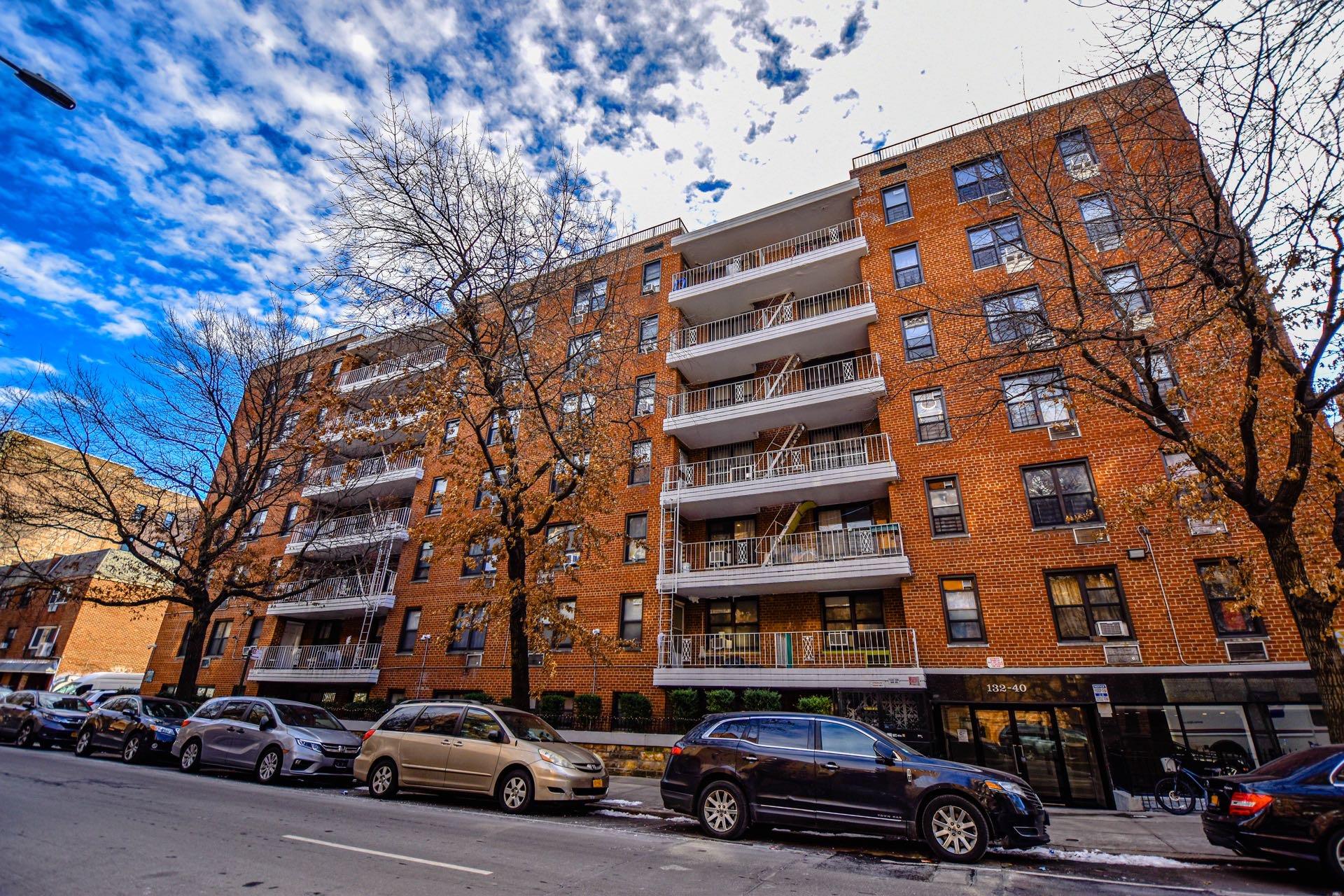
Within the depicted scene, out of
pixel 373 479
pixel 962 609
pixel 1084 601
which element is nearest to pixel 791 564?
pixel 962 609

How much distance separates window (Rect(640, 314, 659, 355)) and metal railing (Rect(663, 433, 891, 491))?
491 cm

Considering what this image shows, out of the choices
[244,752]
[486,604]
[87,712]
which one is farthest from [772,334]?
[87,712]

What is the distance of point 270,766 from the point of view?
11.3 m

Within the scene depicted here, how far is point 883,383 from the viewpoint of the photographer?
16688 millimetres

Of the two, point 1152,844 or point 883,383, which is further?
point 883,383

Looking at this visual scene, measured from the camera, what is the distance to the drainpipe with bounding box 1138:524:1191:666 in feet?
40.7

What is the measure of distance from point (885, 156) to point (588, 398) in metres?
13.6

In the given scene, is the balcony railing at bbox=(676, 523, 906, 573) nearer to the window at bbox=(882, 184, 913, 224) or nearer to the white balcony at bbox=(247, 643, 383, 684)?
the window at bbox=(882, 184, 913, 224)

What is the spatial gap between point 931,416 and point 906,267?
5.43m

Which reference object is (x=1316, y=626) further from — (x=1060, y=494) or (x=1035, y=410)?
(x=1035, y=410)

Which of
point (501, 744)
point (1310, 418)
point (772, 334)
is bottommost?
point (501, 744)

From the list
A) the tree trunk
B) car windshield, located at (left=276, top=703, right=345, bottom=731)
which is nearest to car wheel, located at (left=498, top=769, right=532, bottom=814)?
car windshield, located at (left=276, top=703, right=345, bottom=731)

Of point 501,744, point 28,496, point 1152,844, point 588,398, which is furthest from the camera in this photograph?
point 588,398

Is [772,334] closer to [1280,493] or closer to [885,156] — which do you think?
[885,156]
